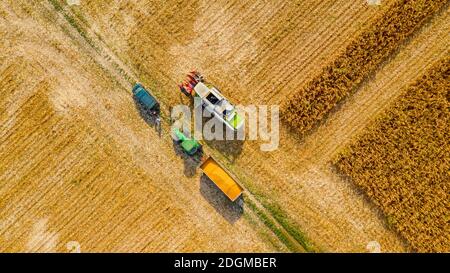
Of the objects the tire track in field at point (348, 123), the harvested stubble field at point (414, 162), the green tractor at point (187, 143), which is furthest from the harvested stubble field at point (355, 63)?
the green tractor at point (187, 143)

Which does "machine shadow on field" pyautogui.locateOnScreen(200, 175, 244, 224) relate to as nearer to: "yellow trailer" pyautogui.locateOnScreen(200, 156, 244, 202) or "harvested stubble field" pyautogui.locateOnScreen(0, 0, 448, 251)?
"harvested stubble field" pyautogui.locateOnScreen(0, 0, 448, 251)

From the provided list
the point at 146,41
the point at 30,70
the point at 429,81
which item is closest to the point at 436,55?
the point at 429,81

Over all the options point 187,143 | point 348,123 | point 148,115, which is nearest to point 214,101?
point 187,143

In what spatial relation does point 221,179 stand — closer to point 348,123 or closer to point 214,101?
point 214,101

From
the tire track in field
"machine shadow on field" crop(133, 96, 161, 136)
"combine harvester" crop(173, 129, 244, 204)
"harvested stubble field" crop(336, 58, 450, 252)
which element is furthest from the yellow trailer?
"harvested stubble field" crop(336, 58, 450, 252)

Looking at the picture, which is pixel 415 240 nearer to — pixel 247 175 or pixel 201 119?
pixel 247 175
